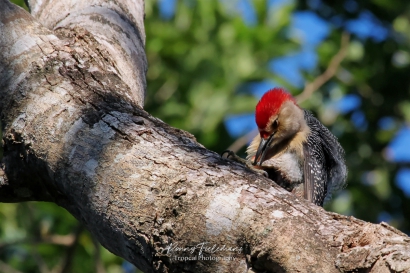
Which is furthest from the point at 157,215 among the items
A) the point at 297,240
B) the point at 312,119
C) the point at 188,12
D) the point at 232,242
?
the point at 188,12

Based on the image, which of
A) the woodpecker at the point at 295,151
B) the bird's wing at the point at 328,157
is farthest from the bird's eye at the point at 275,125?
the bird's wing at the point at 328,157

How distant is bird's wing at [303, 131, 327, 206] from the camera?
4.91m

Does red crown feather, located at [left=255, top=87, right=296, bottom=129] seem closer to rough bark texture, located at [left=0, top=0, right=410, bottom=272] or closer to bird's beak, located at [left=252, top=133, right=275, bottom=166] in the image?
bird's beak, located at [left=252, top=133, right=275, bottom=166]

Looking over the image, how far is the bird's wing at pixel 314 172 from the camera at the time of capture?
4906 mm

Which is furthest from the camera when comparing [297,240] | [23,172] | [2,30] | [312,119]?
[312,119]

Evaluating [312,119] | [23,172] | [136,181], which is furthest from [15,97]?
[312,119]

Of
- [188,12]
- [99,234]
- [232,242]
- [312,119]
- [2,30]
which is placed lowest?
[99,234]

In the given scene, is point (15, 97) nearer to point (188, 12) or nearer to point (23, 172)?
point (23, 172)

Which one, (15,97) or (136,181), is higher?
(15,97)

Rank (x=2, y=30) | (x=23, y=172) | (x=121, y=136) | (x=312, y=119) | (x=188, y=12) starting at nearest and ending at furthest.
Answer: (x=121, y=136) → (x=23, y=172) → (x=2, y=30) → (x=312, y=119) → (x=188, y=12)

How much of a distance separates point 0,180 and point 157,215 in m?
1.05

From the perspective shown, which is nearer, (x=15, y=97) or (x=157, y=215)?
(x=157, y=215)

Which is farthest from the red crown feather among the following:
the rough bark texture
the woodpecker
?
the rough bark texture

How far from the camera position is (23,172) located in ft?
9.48
